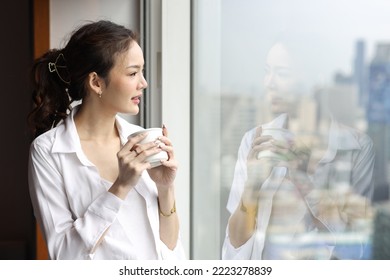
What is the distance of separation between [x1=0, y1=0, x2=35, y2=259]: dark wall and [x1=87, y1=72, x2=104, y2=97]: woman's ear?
6.24ft

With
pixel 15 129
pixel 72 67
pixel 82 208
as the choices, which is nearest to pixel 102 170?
pixel 82 208

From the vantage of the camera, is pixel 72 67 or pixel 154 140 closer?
pixel 154 140

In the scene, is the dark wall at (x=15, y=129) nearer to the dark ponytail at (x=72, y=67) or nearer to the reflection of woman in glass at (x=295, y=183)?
the reflection of woman in glass at (x=295, y=183)

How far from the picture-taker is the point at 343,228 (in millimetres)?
1428

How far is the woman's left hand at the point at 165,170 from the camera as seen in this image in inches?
47.9

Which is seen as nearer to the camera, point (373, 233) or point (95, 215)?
point (95, 215)

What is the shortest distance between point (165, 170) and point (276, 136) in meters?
0.44

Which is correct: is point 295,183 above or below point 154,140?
below

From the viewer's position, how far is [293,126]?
4.98 feet

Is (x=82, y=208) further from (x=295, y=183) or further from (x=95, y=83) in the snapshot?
(x=295, y=183)

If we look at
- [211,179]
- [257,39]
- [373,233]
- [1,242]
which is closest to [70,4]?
[211,179]

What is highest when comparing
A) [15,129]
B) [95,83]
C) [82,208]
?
[95,83]

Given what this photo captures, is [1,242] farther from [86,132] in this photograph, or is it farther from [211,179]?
[86,132]

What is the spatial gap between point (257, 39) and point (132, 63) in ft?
1.54
